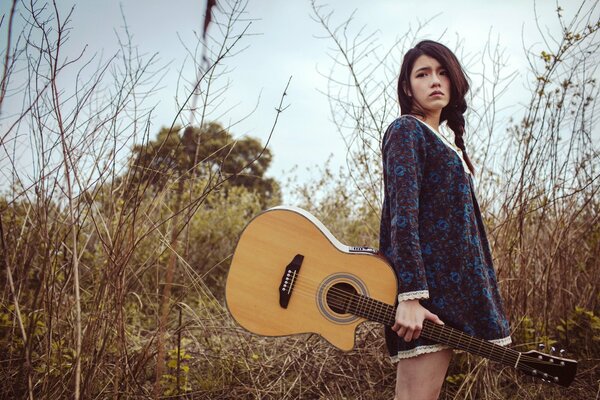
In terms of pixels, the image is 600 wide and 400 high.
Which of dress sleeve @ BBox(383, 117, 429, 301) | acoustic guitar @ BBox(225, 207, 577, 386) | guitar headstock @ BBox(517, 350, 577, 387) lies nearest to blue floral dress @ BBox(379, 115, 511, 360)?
dress sleeve @ BBox(383, 117, 429, 301)

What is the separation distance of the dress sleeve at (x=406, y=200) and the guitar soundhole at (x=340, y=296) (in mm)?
194

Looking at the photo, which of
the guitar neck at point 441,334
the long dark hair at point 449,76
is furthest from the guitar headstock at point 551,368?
the long dark hair at point 449,76

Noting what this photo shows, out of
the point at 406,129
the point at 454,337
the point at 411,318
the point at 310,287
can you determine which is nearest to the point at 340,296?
the point at 310,287

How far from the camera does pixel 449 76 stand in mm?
1661

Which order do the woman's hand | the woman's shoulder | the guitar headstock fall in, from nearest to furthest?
the woman's hand
the woman's shoulder
the guitar headstock

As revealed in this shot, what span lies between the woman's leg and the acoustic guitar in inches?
5.5

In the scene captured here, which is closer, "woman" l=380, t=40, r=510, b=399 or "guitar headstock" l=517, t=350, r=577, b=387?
"woman" l=380, t=40, r=510, b=399

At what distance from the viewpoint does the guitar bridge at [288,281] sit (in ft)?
4.87

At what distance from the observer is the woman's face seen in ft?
5.27

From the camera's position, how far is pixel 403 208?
1.31 meters

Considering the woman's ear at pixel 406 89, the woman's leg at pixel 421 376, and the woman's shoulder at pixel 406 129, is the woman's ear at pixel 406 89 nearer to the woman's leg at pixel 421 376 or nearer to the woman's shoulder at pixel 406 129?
the woman's shoulder at pixel 406 129

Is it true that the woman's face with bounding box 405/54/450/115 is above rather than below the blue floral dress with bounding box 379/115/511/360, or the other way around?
above

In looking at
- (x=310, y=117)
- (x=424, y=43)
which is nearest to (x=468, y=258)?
(x=424, y=43)

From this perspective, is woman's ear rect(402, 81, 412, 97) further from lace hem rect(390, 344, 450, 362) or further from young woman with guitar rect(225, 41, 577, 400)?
lace hem rect(390, 344, 450, 362)
